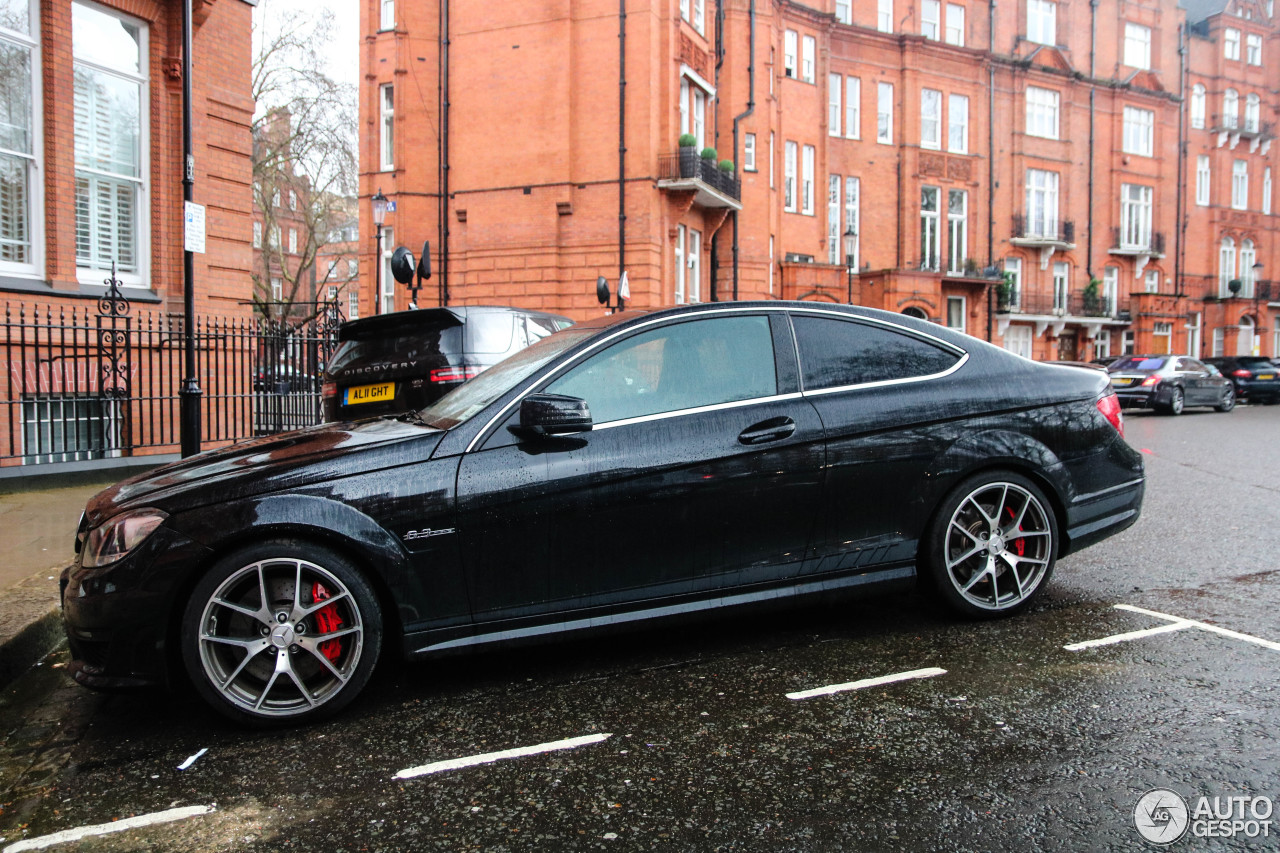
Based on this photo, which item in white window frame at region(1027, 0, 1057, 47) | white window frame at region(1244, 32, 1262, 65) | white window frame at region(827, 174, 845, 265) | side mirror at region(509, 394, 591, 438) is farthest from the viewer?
white window frame at region(1244, 32, 1262, 65)

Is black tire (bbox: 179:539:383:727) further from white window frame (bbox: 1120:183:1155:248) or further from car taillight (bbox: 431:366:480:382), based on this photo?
white window frame (bbox: 1120:183:1155:248)

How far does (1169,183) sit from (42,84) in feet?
161

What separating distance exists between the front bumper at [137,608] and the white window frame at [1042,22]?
150ft

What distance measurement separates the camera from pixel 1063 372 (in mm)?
4777

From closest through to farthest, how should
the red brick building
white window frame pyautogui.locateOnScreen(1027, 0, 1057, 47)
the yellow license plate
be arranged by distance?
1. the yellow license plate
2. the red brick building
3. white window frame pyautogui.locateOnScreen(1027, 0, 1057, 47)

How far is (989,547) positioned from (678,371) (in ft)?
5.91

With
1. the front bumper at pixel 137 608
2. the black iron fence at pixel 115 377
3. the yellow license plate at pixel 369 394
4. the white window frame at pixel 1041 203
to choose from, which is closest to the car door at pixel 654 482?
the front bumper at pixel 137 608

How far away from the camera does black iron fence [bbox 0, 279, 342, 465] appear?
9.19 meters

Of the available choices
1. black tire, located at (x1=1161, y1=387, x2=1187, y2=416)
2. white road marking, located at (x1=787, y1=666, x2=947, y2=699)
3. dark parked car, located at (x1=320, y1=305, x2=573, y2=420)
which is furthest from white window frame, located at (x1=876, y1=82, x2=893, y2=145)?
white road marking, located at (x1=787, y1=666, x2=947, y2=699)

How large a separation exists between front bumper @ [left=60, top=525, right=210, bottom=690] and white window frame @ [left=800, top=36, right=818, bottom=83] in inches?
1337

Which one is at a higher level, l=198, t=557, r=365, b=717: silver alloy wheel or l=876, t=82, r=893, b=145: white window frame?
l=876, t=82, r=893, b=145: white window frame

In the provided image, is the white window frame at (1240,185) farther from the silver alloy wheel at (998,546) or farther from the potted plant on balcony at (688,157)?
the silver alloy wheel at (998,546)

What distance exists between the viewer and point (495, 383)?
4.12 metres

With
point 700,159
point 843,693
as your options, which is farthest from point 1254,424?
point 843,693
